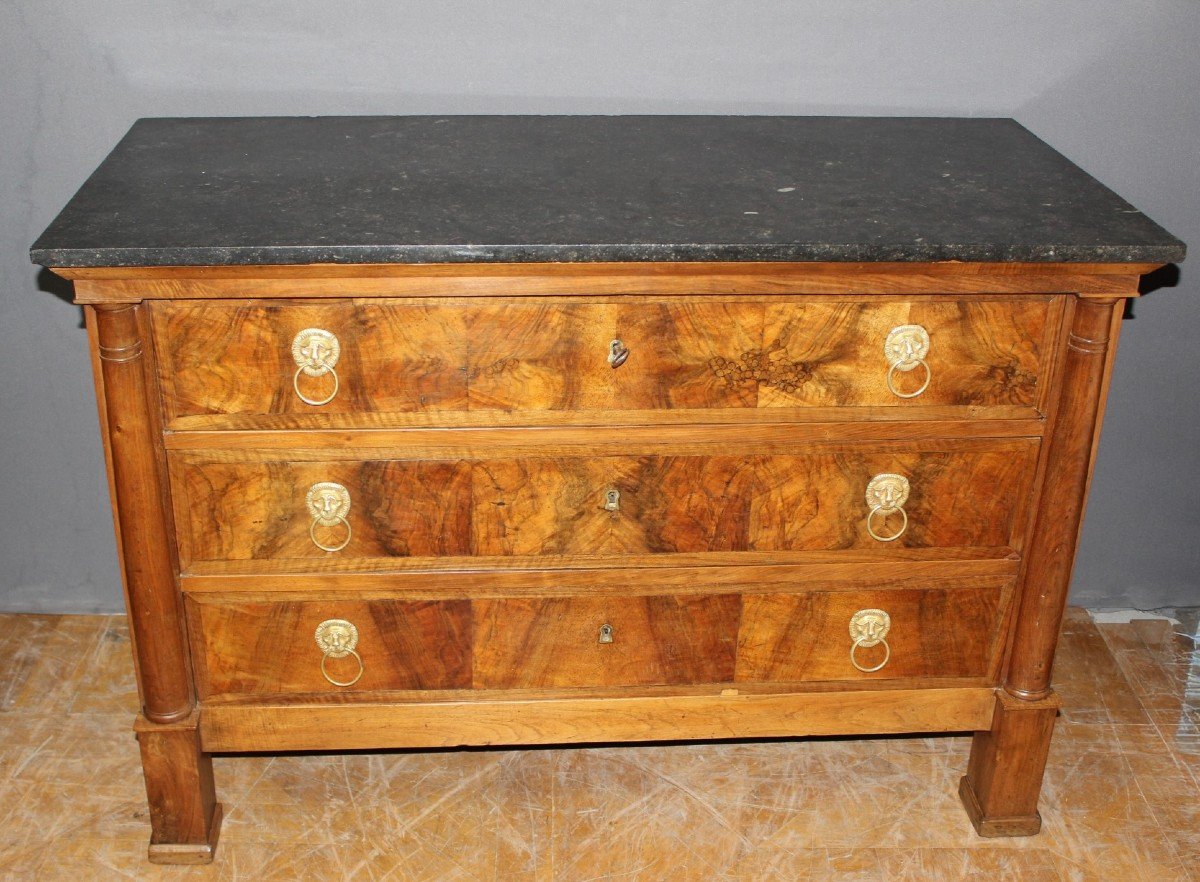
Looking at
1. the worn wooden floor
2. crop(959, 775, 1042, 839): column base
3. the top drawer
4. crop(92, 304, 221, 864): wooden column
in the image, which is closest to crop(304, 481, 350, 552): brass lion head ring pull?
the top drawer

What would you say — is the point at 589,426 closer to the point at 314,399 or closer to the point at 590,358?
the point at 590,358

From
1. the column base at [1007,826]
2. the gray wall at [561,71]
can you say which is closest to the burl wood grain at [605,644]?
the column base at [1007,826]

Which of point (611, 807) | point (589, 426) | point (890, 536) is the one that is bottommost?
point (611, 807)

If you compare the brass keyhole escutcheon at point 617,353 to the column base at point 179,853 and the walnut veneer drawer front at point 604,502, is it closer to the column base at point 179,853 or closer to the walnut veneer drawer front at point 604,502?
the walnut veneer drawer front at point 604,502

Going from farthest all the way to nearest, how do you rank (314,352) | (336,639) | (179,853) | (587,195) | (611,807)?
(611,807) → (179,853) → (336,639) → (587,195) → (314,352)

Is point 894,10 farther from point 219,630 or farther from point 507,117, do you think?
point 219,630

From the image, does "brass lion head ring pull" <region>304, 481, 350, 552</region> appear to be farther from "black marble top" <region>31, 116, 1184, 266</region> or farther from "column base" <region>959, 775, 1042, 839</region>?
"column base" <region>959, 775, 1042, 839</region>

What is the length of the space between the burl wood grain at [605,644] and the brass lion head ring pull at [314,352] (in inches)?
17.4

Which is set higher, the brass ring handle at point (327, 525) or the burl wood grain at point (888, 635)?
the brass ring handle at point (327, 525)

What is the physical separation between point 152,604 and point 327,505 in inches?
12.0

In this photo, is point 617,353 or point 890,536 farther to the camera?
point 890,536

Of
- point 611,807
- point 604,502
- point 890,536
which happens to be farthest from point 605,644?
point 890,536

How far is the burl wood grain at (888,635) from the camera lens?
208cm

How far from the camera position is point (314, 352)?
5.98 feet
